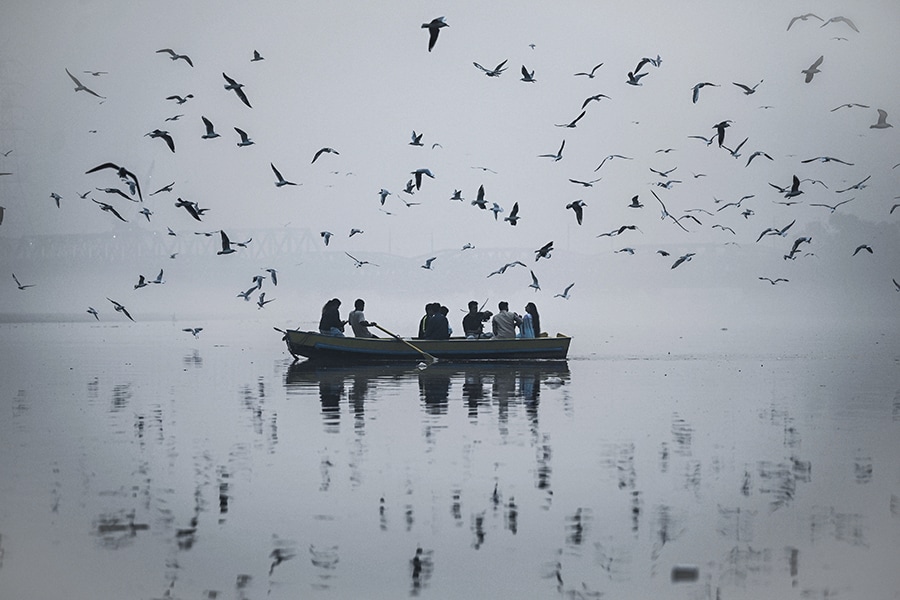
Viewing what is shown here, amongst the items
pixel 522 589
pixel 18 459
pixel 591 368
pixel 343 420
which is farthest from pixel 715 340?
pixel 522 589

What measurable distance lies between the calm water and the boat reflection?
0.73ft

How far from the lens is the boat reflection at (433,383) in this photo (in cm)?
2392

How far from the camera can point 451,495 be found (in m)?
13.6

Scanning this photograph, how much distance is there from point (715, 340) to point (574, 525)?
5241cm

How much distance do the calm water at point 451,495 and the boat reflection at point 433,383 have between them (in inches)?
8.7

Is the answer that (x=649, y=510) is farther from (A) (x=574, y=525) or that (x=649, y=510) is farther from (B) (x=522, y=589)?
(B) (x=522, y=589)

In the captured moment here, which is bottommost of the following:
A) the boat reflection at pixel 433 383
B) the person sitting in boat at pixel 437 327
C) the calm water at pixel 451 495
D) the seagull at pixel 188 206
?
the calm water at pixel 451 495

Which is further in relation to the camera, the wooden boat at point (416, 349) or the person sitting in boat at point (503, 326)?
the person sitting in boat at point (503, 326)

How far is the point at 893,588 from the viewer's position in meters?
9.92

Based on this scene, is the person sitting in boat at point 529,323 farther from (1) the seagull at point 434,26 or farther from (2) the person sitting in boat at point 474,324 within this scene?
(1) the seagull at point 434,26

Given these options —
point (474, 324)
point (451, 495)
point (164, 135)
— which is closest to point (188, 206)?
point (164, 135)

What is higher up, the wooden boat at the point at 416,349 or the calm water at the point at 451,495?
the wooden boat at the point at 416,349

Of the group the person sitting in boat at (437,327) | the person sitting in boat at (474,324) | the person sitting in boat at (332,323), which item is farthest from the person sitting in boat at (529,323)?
the person sitting in boat at (332,323)

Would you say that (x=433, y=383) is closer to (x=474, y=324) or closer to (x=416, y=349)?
(x=416, y=349)
